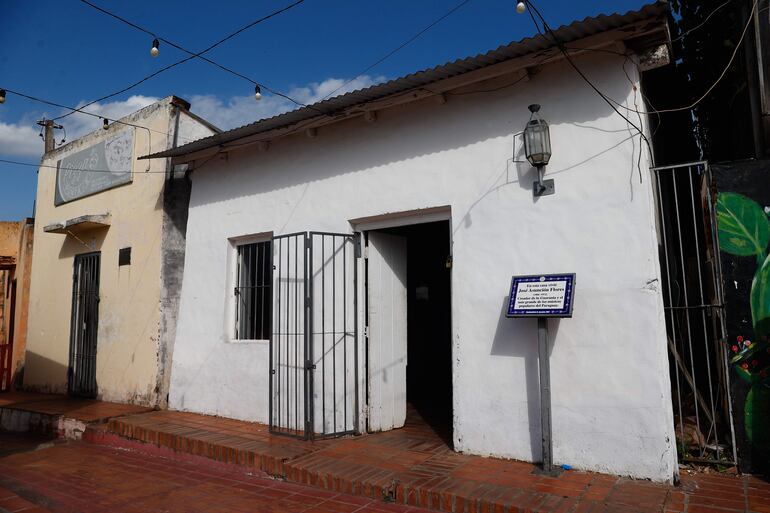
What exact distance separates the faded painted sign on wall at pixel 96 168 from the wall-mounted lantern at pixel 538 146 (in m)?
7.10

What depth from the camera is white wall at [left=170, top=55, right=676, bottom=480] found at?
4.35 m

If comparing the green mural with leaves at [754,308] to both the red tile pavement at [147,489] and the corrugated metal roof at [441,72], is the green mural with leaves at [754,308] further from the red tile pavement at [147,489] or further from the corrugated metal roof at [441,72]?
the red tile pavement at [147,489]

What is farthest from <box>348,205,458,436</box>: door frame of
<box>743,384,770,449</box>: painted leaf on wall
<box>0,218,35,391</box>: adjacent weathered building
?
<box>0,218,35,391</box>: adjacent weathered building

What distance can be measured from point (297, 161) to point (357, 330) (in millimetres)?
2347

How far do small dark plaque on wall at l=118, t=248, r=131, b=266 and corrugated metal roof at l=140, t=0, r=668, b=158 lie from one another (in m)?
2.52

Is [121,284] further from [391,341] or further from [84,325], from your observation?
[391,341]

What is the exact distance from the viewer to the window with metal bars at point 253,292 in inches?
286

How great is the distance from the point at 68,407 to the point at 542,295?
770 centimetres

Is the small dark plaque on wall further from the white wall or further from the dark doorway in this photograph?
the dark doorway

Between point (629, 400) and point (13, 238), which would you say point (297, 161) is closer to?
point (629, 400)

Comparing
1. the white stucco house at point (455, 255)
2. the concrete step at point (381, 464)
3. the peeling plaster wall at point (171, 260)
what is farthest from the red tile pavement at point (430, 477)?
the peeling plaster wall at point (171, 260)

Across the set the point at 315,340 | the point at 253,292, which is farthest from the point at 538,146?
the point at 253,292

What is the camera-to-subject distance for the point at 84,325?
9.65m

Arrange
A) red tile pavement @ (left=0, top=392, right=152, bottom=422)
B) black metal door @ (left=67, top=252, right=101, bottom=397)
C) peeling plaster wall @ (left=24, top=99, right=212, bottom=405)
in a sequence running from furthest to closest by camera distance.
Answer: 1. black metal door @ (left=67, top=252, right=101, bottom=397)
2. peeling plaster wall @ (left=24, top=99, right=212, bottom=405)
3. red tile pavement @ (left=0, top=392, right=152, bottom=422)
